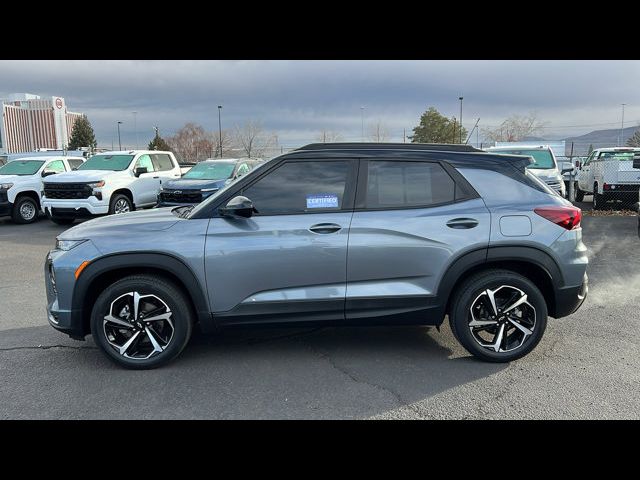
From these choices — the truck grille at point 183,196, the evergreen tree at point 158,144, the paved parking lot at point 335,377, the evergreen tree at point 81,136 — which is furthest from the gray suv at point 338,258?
the evergreen tree at point 81,136

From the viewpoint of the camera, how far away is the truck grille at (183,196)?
12031 mm

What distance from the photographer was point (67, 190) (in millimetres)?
12641

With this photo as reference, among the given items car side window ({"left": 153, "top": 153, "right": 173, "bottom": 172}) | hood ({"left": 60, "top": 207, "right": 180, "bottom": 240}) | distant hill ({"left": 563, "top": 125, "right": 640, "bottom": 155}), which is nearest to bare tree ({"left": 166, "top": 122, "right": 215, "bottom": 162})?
distant hill ({"left": 563, "top": 125, "right": 640, "bottom": 155})

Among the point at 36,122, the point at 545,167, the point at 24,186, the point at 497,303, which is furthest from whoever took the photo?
the point at 36,122

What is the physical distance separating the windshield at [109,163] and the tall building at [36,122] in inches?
4430

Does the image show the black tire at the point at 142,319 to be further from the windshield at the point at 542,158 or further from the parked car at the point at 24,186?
the parked car at the point at 24,186

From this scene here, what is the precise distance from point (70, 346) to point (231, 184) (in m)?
2.23

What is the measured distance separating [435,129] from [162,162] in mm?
41607

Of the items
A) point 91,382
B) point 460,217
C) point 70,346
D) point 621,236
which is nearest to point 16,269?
point 70,346

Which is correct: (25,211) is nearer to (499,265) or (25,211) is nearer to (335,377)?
(335,377)

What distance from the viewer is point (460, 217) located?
163 inches

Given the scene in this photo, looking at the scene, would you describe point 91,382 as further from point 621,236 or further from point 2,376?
point 621,236

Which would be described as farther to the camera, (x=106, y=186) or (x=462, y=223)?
(x=106, y=186)

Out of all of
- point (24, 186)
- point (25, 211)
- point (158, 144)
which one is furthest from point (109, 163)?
point (158, 144)
